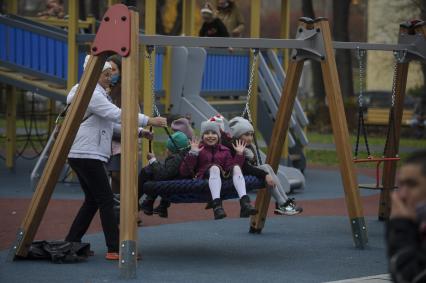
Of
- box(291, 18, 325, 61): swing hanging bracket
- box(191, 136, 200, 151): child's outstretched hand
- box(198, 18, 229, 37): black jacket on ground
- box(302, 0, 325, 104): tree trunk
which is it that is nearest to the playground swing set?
box(291, 18, 325, 61): swing hanging bracket

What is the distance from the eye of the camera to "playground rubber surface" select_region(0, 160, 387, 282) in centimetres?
888

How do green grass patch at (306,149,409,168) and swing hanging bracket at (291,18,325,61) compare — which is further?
green grass patch at (306,149,409,168)

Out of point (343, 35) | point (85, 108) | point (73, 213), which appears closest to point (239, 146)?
point (85, 108)

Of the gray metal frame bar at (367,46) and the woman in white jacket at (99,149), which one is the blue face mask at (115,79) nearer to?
the woman in white jacket at (99,149)

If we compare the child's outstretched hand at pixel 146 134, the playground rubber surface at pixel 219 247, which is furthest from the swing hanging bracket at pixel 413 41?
the child's outstretched hand at pixel 146 134

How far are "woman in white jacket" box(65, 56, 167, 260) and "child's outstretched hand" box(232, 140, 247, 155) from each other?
A: 0.87 m

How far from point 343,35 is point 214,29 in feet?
65.2

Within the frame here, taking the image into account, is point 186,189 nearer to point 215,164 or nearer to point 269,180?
point 215,164

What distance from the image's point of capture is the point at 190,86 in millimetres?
16516

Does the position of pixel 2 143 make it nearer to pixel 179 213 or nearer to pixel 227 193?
pixel 179 213

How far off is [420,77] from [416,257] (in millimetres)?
44631

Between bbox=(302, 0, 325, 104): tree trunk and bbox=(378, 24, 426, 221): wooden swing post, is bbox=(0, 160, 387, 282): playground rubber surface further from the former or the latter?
bbox=(302, 0, 325, 104): tree trunk

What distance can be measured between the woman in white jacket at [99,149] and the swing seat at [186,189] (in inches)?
15.7

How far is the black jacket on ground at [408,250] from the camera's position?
159 inches
